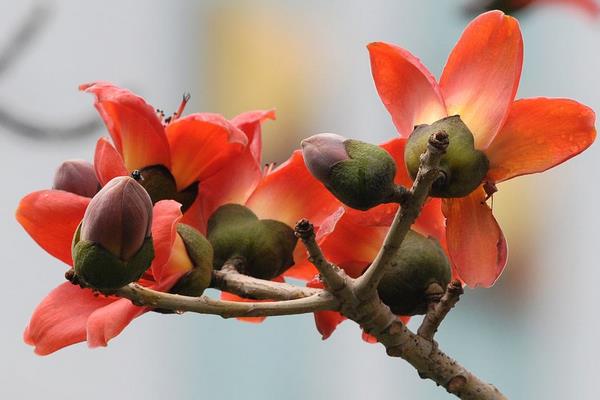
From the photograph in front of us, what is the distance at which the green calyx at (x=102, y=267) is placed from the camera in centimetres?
77

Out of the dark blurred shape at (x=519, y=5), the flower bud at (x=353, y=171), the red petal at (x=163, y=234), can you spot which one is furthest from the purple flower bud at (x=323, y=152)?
the dark blurred shape at (x=519, y=5)

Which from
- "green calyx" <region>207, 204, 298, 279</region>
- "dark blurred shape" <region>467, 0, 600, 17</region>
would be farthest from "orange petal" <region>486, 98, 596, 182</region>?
"dark blurred shape" <region>467, 0, 600, 17</region>

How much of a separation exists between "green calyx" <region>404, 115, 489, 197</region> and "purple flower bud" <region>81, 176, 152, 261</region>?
214mm

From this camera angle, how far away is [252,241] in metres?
1.00

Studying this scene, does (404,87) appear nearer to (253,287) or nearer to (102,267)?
(253,287)

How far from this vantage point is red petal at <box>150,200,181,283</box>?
0.85 metres

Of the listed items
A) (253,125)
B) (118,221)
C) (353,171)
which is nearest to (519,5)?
(253,125)

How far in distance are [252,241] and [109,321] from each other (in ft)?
0.61

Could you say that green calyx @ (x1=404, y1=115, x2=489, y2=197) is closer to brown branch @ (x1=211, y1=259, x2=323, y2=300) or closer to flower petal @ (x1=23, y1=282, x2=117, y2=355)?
brown branch @ (x1=211, y1=259, x2=323, y2=300)

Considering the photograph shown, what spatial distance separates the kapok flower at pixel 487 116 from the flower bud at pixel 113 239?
258mm

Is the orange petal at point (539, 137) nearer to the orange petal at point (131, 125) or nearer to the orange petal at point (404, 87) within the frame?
the orange petal at point (404, 87)

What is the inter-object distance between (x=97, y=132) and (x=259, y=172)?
0.65 meters

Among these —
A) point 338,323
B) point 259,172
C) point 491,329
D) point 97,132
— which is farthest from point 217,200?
point 491,329

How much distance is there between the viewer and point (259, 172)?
3.48ft
